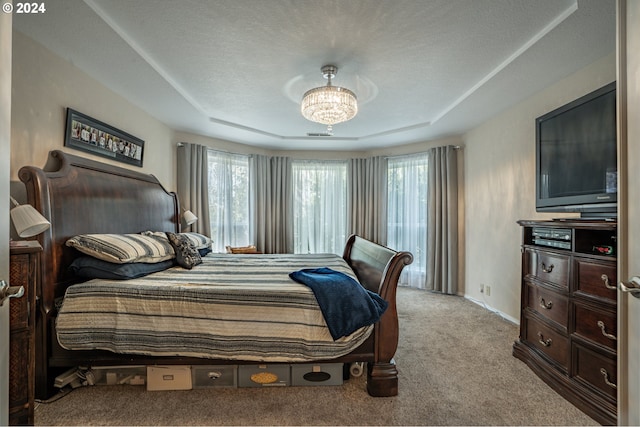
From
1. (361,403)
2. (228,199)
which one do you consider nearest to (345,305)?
Answer: (361,403)

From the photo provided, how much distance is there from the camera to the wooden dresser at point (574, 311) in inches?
62.9

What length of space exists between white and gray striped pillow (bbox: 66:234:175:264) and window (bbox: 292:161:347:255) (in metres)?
2.90

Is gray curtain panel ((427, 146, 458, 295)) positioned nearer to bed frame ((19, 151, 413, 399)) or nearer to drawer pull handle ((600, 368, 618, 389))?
bed frame ((19, 151, 413, 399))

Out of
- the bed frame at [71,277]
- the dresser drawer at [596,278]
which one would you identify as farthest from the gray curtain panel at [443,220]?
the dresser drawer at [596,278]

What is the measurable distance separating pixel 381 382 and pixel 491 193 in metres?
2.79

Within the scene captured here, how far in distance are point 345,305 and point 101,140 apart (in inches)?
102

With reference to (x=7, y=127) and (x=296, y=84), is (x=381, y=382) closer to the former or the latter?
(x=7, y=127)

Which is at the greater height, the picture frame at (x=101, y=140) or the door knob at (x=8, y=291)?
the picture frame at (x=101, y=140)

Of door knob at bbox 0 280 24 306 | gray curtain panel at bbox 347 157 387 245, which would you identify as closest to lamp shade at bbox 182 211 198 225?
gray curtain panel at bbox 347 157 387 245

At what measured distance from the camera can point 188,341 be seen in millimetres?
1760

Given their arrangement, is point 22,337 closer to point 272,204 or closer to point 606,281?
point 606,281

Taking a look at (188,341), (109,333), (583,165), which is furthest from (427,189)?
(109,333)

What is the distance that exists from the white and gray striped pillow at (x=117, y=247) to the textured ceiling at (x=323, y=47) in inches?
54.2

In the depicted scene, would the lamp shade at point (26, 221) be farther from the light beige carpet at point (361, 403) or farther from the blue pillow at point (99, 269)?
the light beige carpet at point (361, 403)
